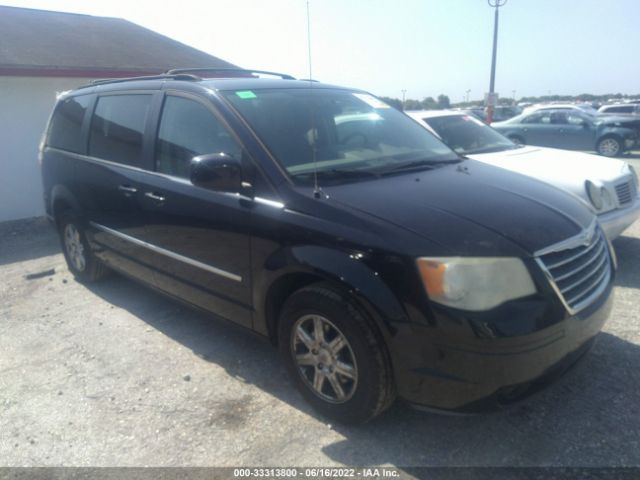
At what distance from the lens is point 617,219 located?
5.00m

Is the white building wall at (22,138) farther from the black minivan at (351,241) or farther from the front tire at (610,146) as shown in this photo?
the front tire at (610,146)

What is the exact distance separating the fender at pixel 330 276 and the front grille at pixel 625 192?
12.4ft

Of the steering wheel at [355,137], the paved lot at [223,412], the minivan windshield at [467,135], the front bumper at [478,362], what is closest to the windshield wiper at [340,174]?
the steering wheel at [355,137]

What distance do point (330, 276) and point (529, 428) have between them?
1.35 metres

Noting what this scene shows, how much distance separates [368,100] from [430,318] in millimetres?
2365

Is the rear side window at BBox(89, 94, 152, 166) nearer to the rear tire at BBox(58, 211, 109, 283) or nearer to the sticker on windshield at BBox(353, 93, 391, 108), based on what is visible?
the rear tire at BBox(58, 211, 109, 283)

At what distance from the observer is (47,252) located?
7.05 m

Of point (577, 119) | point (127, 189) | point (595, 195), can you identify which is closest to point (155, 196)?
point (127, 189)

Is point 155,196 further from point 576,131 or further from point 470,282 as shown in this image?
point 576,131

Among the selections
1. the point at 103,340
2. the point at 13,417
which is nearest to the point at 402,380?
the point at 13,417

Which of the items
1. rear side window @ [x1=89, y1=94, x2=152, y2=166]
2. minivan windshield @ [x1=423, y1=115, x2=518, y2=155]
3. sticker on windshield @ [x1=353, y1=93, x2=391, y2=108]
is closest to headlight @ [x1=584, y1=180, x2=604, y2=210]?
minivan windshield @ [x1=423, y1=115, x2=518, y2=155]

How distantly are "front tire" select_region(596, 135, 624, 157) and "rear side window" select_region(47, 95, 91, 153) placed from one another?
570 inches

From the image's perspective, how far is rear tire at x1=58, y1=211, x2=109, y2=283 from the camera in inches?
202

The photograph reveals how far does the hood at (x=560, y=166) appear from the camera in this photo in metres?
5.14
